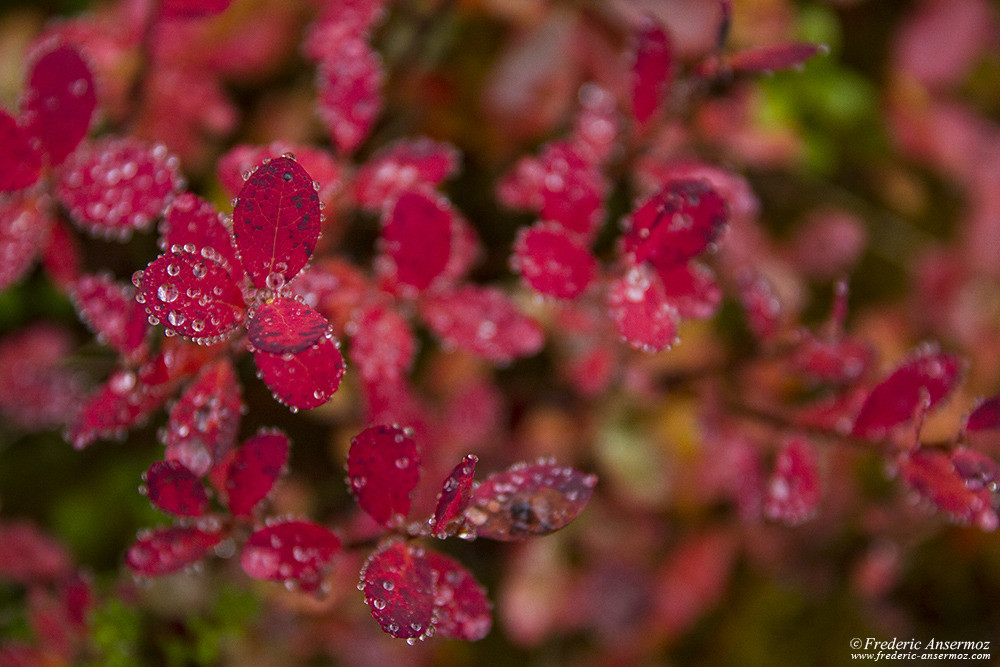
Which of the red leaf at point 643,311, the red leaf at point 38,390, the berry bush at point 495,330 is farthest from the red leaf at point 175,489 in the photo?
the red leaf at point 38,390

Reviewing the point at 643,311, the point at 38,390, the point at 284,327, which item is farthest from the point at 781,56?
the point at 38,390

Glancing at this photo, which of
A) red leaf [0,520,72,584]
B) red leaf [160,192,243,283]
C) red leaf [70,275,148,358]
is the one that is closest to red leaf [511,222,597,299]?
red leaf [160,192,243,283]

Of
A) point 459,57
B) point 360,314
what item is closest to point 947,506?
point 360,314

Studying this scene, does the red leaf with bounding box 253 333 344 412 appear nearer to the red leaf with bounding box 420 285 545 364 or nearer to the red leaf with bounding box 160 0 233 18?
the red leaf with bounding box 420 285 545 364

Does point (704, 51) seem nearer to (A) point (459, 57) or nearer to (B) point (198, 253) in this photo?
(A) point (459, 57)

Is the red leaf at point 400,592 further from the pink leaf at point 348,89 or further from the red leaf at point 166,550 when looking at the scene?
the pink leaf at point 348,89
